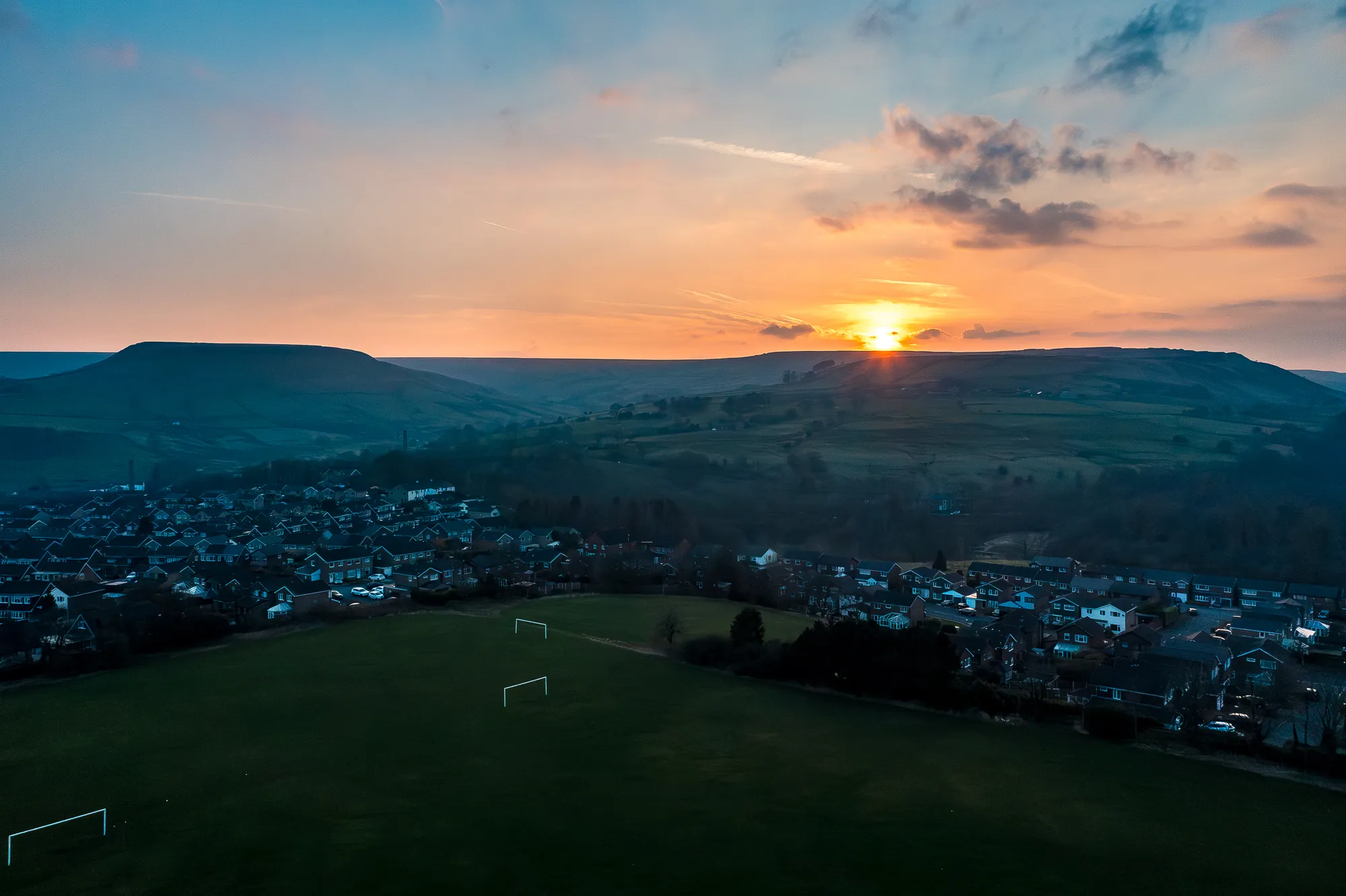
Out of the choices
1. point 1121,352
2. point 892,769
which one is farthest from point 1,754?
point 1121,352

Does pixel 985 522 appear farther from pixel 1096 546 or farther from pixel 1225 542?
pixel 1225 542

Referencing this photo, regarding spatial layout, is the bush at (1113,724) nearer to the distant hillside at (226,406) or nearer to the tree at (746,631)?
the tree at (746,631)

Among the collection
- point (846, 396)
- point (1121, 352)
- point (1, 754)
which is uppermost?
point (1121, 352)

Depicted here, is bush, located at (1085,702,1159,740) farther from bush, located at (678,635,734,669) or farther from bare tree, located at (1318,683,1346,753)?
bush, located at (678,635,734,669)

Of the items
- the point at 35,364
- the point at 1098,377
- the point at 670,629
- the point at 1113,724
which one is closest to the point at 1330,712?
the point at 1113,724

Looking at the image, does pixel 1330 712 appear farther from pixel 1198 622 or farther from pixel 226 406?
pixel 226 406

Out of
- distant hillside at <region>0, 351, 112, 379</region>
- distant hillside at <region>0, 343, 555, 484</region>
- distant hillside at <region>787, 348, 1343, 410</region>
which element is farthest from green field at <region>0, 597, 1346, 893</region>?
distant hillside at <region>0, 351, 112, 379</region>

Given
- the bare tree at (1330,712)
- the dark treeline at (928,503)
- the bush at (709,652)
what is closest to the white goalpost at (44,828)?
the bush at (709,652)
